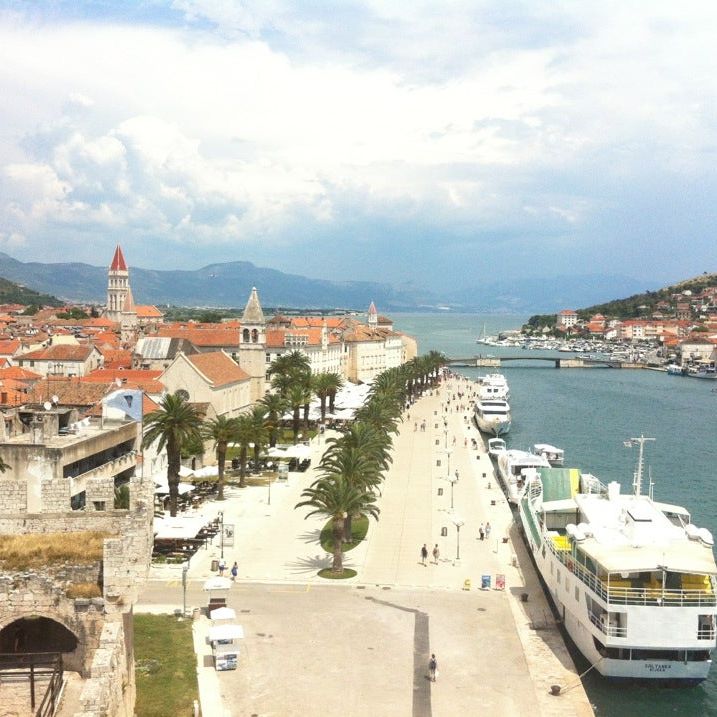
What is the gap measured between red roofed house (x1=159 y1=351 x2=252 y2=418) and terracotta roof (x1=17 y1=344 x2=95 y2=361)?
2966cm

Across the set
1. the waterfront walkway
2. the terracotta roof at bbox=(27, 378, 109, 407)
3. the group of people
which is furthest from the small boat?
the terracotta roof at bbox=(27, 378, 109, 407)

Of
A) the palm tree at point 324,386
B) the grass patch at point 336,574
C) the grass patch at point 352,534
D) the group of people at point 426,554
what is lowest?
the grass patch at point 352,534

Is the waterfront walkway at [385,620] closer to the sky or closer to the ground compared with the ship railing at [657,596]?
closer to the ground

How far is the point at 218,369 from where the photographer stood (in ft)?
268

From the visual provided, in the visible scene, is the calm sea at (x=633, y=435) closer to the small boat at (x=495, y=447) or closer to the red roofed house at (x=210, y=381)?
the small boat at (x=495, y=447)

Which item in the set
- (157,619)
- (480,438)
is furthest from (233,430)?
(480,438)

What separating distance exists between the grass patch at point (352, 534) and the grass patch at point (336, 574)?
3.33 meters

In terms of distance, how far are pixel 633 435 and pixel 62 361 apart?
73822mm

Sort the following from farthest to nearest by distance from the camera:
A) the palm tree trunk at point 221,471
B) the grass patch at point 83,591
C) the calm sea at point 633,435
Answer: the palm tree trunk at point 221,471 < the calm sea at point 633,435 < the grass patch at point 83,591

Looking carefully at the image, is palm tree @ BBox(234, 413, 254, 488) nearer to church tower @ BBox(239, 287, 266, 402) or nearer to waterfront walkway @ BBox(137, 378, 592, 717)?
waterfront walkway @ BBox(137, 378, 592, 717)

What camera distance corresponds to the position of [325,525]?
49.2 m

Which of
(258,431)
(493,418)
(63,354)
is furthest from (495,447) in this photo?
(63,354)

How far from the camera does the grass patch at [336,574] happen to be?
38.6m

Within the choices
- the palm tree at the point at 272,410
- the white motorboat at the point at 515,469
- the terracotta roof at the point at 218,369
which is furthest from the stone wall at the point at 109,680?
the terracotta roof at the point at 218,369
